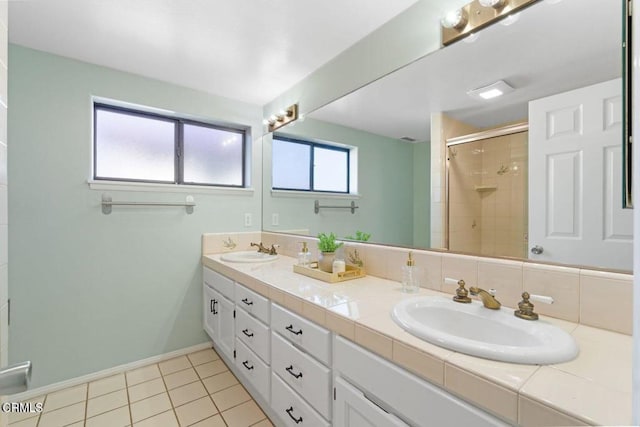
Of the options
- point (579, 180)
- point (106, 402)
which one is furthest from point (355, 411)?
point (106, 402)

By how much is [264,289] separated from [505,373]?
1.16 metres

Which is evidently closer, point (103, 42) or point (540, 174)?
point (540, 174)

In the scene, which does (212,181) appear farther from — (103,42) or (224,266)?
(103,42)

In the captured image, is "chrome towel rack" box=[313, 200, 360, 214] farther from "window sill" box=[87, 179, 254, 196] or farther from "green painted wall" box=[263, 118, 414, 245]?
"window sill" box=[87, 179, 254, 196]

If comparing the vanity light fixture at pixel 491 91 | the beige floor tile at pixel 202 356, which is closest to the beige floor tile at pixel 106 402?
the beige floor tile at pixel 202 356

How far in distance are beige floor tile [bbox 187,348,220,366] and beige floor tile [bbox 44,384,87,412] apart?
2.26ft

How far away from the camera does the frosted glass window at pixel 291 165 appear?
2494 mm

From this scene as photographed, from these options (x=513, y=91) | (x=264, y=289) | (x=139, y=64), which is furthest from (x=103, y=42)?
(x=513, y=91)

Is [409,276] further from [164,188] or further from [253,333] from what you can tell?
[164,188]

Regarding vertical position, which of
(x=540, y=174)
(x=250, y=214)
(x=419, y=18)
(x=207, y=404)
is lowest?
(x=207, y=404)

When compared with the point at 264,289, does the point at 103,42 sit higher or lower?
higher

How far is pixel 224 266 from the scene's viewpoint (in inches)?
81.9

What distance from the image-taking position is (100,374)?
82.6 inches

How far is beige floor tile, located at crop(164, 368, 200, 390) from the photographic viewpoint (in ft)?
6.65
